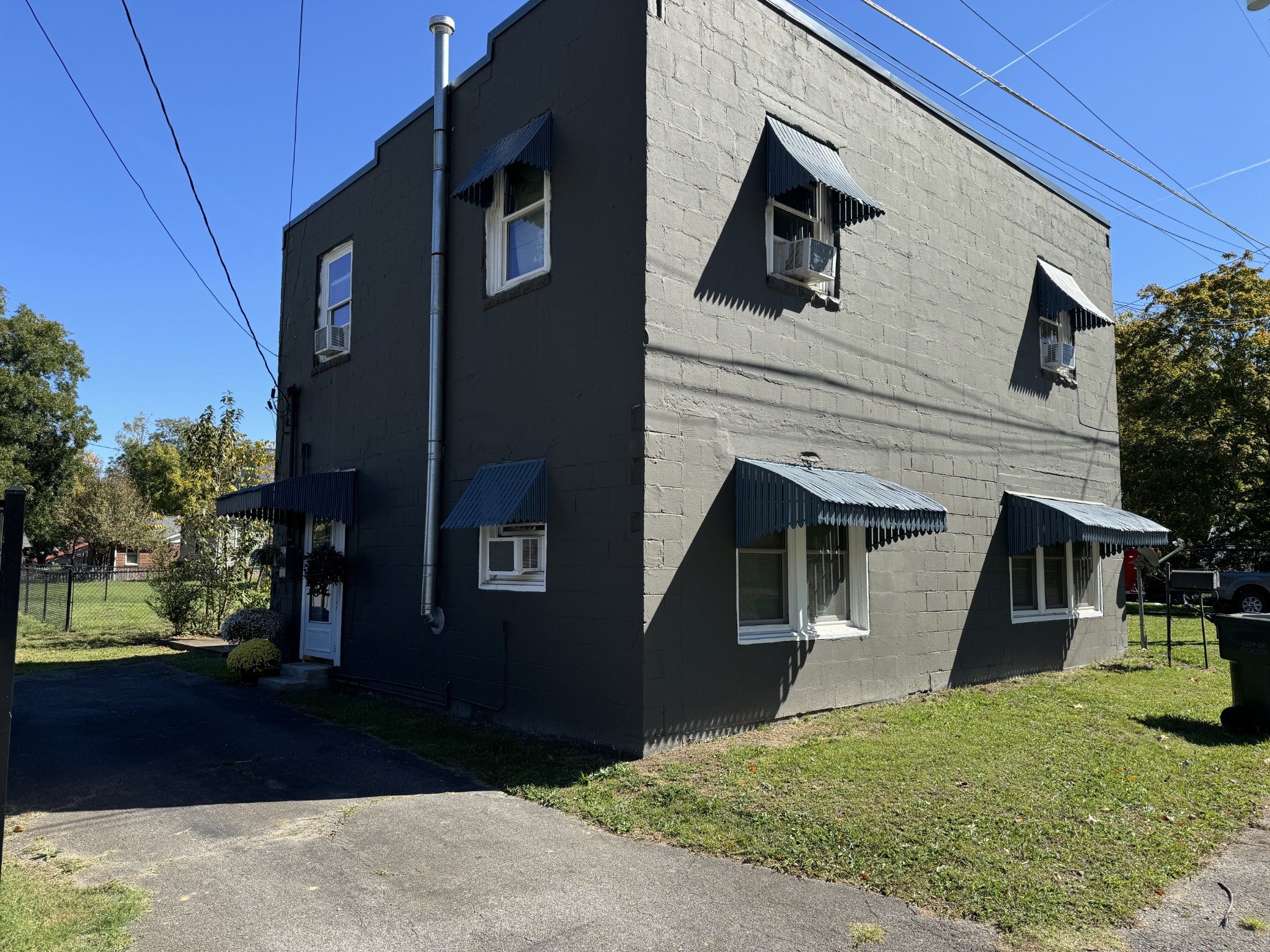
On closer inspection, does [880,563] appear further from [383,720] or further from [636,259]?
[383,720]

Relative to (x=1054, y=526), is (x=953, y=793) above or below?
below

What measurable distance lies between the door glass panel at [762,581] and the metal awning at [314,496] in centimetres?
550

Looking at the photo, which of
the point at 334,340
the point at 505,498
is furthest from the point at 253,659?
the point at 505,498

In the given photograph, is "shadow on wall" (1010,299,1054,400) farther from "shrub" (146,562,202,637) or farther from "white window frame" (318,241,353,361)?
"shrub" (146,562,202,637)

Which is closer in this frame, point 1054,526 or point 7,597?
point 7,597

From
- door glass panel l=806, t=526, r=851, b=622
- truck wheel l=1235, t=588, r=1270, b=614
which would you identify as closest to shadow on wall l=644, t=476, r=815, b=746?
door glass panel l=806, t=526, r=851, b=622

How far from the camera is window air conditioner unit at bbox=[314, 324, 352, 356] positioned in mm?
11922

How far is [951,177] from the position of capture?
36.8 ft

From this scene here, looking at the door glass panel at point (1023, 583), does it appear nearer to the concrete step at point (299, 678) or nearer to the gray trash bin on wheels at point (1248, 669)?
the gray trash bin on wheels at point (1248, 669)

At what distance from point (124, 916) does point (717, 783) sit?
369 centimetres

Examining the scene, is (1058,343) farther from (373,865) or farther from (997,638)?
(373,865)

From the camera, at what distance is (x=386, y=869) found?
507 cm

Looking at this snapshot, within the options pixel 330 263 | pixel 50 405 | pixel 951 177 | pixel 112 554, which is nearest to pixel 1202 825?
pixel 951 177

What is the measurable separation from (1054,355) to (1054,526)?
292 centimetres
